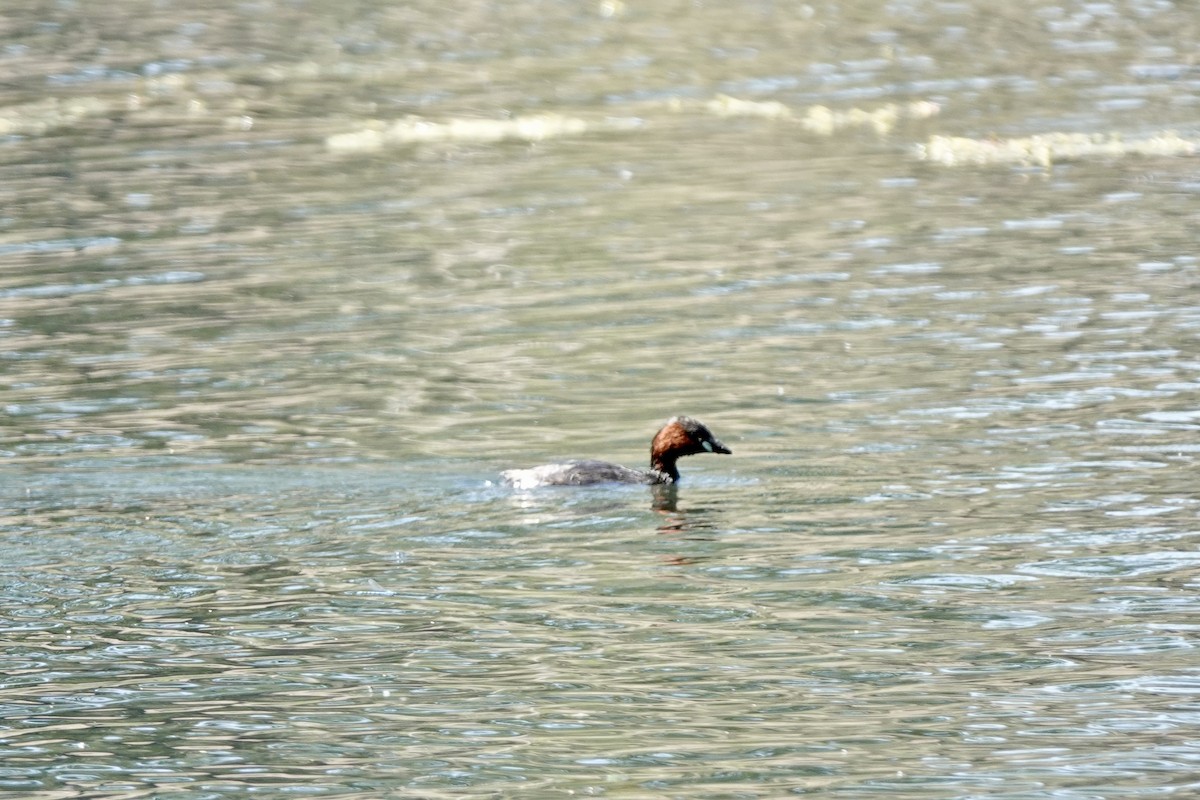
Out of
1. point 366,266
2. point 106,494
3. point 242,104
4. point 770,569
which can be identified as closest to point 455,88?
point 242,104

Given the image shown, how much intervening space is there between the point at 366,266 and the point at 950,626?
1384 centimetres

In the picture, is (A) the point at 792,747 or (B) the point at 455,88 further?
(B) the point at 455,88

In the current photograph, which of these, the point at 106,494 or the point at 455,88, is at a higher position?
the point at 455,88

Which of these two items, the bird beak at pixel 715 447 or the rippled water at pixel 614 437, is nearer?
the rippled water at pixel 614 437

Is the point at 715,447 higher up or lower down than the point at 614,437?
higher up

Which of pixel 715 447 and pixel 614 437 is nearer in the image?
pixel 715 447

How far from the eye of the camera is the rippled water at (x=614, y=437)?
435 inches

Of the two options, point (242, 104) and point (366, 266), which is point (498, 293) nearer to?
point (366, 266)

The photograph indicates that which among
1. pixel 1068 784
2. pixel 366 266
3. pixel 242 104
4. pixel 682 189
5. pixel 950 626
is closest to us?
pixel 1068 784

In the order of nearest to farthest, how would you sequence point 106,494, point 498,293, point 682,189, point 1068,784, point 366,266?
1. point 1068,784
2. point 106,494
3. point 498,293
4. point 366,266
5. point 682,189

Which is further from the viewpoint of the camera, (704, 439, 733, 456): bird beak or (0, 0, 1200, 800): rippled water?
(704, 439, 733, 456): bird beak

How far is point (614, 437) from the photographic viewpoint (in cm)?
1780

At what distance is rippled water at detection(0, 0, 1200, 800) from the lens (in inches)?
435

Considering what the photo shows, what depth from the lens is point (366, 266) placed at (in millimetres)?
25188
